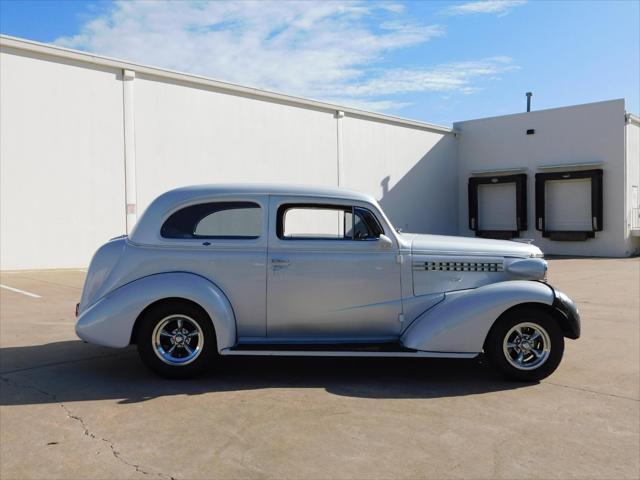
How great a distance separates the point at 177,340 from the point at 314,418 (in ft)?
5.37

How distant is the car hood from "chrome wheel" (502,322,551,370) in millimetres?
773

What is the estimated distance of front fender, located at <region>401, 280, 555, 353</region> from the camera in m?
5.24

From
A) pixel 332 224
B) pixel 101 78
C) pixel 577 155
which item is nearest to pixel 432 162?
pixel 577 155

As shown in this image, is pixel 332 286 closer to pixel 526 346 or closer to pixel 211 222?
pixel 211 222

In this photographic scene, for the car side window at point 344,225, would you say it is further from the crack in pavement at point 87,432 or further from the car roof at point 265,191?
the crack in pavement at point 87,432

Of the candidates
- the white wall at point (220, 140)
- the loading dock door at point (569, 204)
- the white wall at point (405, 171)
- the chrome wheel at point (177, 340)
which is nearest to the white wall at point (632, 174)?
the loading dock door at point (569, 204)

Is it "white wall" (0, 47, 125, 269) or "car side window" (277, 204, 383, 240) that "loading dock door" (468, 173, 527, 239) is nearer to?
"white wall" (0, 47, 125, 269)

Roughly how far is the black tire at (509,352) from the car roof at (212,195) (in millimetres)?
1706

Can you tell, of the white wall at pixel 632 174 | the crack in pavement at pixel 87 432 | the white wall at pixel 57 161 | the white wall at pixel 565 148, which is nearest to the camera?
the crack in pavement at pixel 87 432

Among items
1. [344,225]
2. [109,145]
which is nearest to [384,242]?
[344,225]

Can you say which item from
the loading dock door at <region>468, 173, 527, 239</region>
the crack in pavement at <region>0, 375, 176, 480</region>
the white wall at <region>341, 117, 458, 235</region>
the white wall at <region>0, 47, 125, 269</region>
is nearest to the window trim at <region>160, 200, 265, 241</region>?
the crack in pavement at <region>0, 375, 176, 480</region>

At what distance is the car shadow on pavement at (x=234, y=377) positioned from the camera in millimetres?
5027

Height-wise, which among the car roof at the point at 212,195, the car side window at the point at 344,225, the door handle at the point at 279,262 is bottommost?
the door handle at the point at 279,262

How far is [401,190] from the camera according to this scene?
91.2ft
